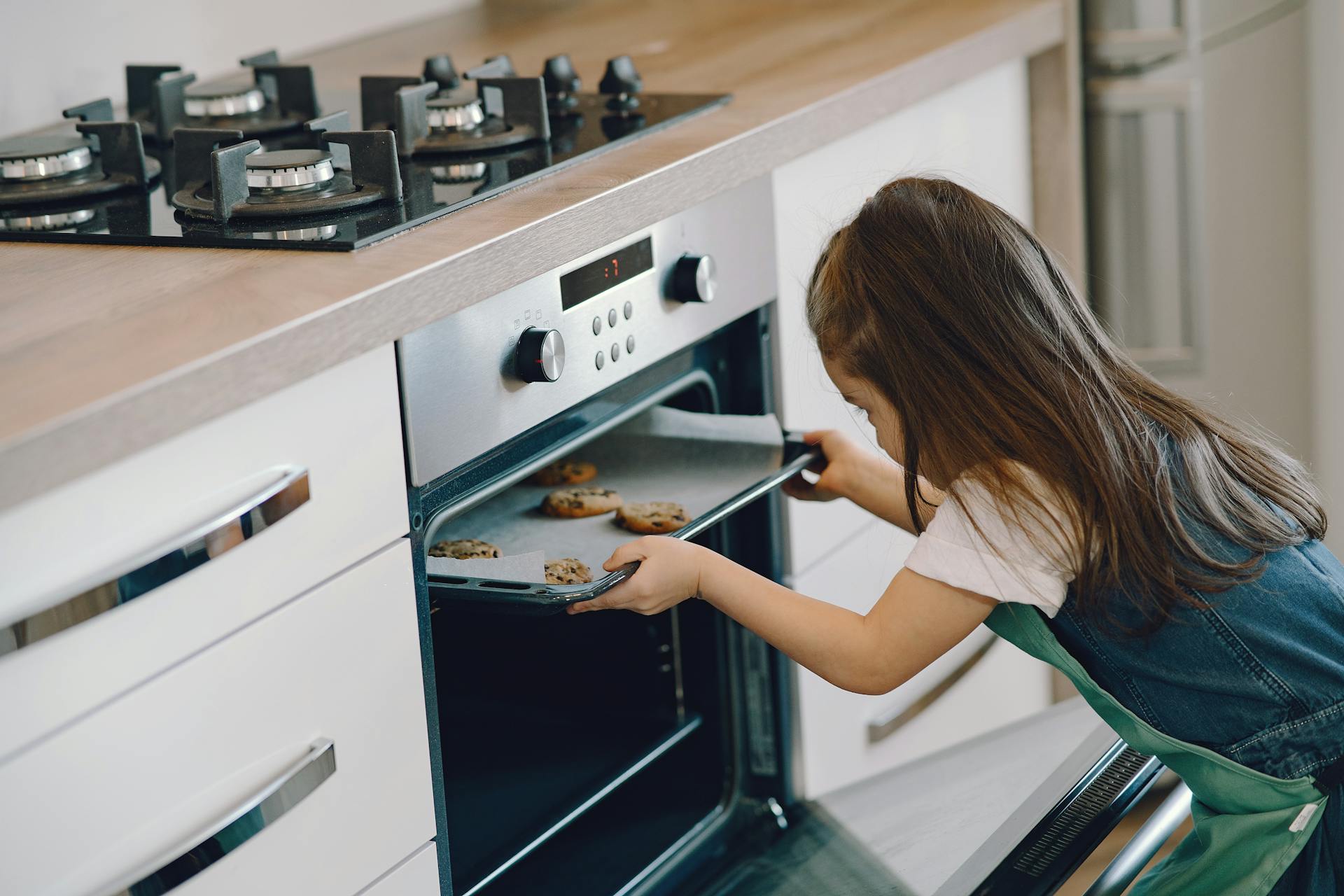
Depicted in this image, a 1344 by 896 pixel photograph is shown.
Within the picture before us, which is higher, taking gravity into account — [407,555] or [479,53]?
[479,53]

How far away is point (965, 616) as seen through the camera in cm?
98

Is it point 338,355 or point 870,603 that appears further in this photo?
point 870,603

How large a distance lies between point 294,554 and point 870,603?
0.77 m

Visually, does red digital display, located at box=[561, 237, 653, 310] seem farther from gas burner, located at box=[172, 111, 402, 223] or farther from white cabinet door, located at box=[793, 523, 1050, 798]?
white cabinet door, located at box=[793, 523, 1050, 798]

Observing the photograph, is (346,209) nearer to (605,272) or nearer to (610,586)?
(605,272)

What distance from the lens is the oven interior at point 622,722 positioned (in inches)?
46.2

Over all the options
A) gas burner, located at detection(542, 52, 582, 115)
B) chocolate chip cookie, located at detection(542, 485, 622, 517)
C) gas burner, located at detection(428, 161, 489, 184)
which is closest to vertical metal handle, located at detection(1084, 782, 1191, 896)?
chocolate chip cookie, located at detection(542, 485, 622, 517)

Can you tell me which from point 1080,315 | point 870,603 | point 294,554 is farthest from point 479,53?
point 294,554

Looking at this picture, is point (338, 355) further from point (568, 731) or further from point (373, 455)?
point (568, 731)

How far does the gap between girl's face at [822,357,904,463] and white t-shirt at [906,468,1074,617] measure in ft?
0.26

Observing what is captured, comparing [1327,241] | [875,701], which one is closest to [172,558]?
[875,701]

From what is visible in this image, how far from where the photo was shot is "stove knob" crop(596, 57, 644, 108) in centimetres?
133

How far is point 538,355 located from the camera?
0.96 meters

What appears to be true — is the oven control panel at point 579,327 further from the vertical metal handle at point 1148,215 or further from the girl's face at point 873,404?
the vertical metal handle at point 1148,215
